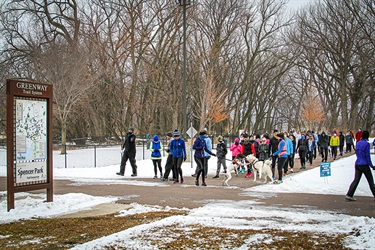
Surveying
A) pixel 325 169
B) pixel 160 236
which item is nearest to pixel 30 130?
pixel 160 236

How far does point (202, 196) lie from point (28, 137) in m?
4.86

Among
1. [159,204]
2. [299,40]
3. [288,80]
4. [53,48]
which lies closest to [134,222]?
[159,204]

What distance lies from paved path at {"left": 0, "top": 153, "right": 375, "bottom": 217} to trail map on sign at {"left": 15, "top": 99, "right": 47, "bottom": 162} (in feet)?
8.29

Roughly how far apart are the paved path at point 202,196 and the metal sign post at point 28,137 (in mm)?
2282

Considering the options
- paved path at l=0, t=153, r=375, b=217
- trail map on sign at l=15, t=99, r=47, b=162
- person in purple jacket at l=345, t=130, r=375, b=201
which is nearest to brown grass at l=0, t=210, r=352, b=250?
trail map on sign at l=15, t=99, r=47, b=162

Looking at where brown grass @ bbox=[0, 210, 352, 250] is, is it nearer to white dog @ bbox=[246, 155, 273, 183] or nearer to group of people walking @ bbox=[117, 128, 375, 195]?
group of people walking @ bbox=[117, 128, 375, 195]

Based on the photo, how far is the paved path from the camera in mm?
10602

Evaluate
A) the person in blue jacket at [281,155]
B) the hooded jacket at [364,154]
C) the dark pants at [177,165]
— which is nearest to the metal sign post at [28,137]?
the dark pants at [177,165]

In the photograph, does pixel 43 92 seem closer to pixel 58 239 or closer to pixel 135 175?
pixel 58 239

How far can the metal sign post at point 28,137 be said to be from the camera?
9.84 meters

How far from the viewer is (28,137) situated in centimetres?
1034

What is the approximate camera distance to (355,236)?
7.11 metres

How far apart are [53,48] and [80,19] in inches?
382

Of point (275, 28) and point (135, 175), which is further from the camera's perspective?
point (275, 28)
